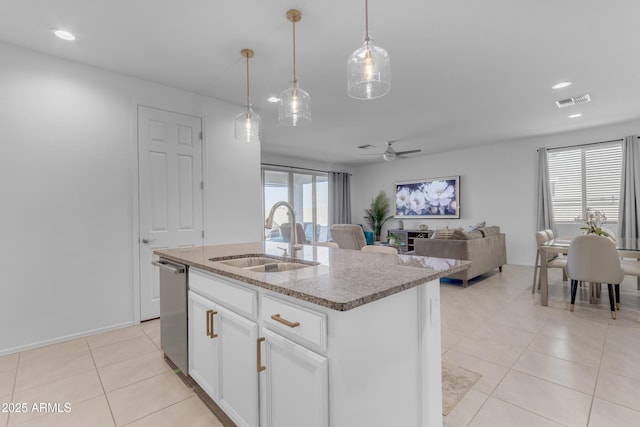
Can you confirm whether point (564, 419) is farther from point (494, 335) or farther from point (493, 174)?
point (493, 174)

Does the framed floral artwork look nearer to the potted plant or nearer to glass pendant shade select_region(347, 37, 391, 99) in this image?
the potted plant

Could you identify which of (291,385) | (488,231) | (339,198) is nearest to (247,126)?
(291,385)

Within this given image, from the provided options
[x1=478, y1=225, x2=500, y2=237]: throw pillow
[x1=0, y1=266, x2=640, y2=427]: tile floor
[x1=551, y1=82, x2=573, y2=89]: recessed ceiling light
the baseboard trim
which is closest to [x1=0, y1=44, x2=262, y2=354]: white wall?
the baseboard trim

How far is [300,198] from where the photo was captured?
7676 mm

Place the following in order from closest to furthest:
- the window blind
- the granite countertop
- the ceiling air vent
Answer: the granite countertop → the ceiling air vent → the window blind

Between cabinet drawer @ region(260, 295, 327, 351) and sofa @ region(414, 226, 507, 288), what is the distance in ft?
12.1

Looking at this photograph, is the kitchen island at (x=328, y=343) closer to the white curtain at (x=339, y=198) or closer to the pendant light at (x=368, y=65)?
the pendant light at (x=368, y=65)

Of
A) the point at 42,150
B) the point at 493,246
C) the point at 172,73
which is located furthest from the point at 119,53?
the point at 493,246

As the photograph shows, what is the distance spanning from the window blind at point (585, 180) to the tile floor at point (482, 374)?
270 centimetres

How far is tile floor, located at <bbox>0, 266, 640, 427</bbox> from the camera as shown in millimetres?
1654

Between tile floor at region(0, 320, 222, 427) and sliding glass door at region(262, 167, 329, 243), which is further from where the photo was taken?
sliding glass door at region(262, 167, 329, 243)

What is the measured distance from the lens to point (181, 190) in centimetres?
336

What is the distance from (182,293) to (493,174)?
21.5 feet

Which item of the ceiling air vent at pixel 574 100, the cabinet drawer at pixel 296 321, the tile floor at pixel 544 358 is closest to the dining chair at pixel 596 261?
the tile floor at pixel 544 358
